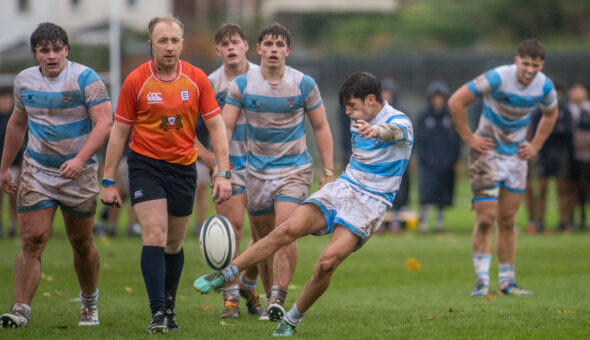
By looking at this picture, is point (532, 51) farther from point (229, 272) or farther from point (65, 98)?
point (65, 98)

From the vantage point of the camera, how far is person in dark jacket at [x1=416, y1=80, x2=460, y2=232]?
17469mm

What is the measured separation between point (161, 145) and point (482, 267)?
4061mm

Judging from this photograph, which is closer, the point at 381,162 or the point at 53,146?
the point at 381,162

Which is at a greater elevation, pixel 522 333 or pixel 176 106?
pixel 176 106

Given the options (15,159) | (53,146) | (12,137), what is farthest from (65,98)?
(15,159)

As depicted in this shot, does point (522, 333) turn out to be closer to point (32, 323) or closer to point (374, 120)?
point (374, 120)

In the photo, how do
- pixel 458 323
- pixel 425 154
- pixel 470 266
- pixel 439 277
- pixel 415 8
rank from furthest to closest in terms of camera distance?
pixel 415 8 → pixel 425 154 → pixel 470 266 → pixel 439 277 → pixel 458 323

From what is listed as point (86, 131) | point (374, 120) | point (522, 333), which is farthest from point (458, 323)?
point (86, 131)

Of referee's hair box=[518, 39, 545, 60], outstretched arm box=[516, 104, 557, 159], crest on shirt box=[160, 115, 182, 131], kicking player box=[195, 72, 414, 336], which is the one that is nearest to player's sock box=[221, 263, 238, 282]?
kicking player box=[195, 72, 414, 336]

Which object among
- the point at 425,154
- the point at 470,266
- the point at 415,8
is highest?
the point at 415,8

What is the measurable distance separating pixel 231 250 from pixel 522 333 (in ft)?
7.80

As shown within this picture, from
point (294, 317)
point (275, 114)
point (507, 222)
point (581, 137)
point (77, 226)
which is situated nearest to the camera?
point (294, 317)

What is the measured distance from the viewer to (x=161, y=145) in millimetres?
7441

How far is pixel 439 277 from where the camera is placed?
37.6 ft
